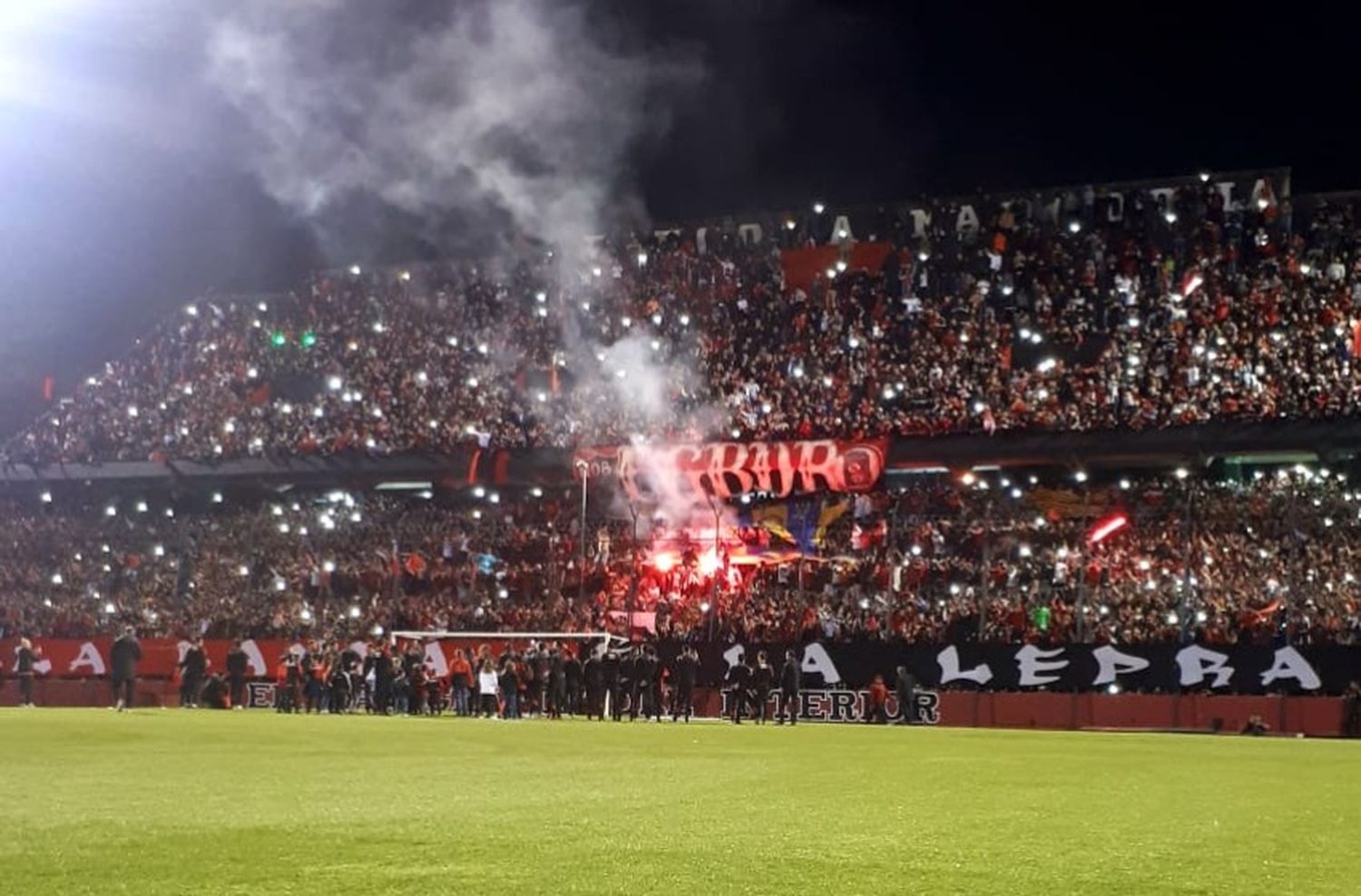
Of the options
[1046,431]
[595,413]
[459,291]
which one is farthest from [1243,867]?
[459,291]

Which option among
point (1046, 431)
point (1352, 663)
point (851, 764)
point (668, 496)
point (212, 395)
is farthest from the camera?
point (212, 395)

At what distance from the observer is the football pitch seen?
7695mm

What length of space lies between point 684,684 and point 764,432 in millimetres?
13492

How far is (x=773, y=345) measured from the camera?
1980 inches

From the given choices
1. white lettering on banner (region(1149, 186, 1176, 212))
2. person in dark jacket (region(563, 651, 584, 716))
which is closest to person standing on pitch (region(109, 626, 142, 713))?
person in dark jacket (region(563, 651, 584, 716))

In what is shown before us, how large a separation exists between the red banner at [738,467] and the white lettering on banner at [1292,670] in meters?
13.9

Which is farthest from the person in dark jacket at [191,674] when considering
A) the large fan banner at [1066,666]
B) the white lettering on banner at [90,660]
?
the white lettering on banner at [90,660]

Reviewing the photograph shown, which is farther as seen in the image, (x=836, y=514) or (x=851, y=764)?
(x=836, y=514)

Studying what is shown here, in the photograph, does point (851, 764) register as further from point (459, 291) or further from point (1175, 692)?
point (459, 291)

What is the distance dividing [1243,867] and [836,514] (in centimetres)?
3660

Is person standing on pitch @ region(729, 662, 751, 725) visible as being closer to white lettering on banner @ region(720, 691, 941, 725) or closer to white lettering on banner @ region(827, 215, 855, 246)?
white lettering on banner @ region(720, 691, 941, 725)

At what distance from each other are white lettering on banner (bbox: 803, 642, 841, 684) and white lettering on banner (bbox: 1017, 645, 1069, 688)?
453cm

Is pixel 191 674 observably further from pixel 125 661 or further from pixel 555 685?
pixel 555 685

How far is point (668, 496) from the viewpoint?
46625 mm
